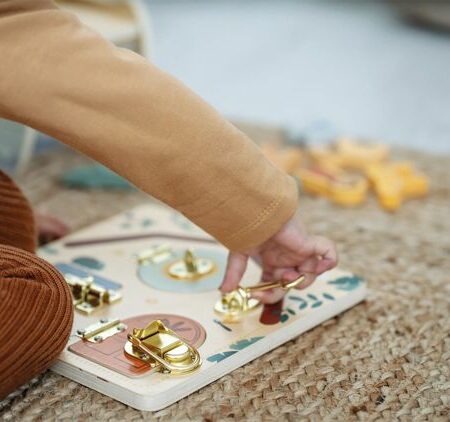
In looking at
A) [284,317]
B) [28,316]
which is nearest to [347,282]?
[284,317]

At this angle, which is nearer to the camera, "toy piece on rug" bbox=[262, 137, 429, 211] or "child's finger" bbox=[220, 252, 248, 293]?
"child's finger" bbox=[220, 252, 248, 293]

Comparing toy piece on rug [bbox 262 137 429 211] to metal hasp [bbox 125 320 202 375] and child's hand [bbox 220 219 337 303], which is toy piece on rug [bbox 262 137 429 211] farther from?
metal hasp [bbox 125 320 202 375]

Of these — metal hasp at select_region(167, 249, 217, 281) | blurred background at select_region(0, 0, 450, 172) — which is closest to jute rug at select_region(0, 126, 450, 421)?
metal hasp at select_region(167, 249, 217, 281)

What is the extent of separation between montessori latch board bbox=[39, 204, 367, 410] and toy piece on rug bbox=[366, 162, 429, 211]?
29cm

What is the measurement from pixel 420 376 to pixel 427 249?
0.98 feet

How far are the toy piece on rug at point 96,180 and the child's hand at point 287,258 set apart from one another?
0.44 m

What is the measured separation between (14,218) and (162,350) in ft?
0.72

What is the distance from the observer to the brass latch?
80cm

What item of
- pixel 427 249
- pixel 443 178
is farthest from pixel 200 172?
pixel 443 178

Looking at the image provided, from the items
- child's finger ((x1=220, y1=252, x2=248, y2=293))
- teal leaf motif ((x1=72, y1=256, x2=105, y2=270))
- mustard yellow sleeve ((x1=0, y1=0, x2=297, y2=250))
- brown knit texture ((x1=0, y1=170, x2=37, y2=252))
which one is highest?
mustard yellow sleeve ((x1=0, y1=0, x2=297, y2=250))

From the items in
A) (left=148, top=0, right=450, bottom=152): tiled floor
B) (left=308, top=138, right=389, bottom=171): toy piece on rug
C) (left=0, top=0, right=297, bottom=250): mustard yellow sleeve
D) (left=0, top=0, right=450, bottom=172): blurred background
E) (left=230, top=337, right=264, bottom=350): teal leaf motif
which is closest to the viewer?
(left=0, top=0, right=297, bottom=250): mustard yellow sleeve

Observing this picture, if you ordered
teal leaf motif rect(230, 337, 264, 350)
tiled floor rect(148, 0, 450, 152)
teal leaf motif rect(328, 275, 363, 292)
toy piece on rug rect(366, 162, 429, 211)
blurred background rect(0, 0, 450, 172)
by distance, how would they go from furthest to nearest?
tiled floor rect(148, 0, 450, 152) → blurred background rect(0, 0, 450, 172) → toy piece on rug rect(366, 162, 429, 211) → teal leaf motif rect(328, 275, 363, 292) → teal leaf motif rect(230, 337, 264, 350)

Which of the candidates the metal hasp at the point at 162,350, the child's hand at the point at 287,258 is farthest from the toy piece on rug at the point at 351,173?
the metal hasp at the point at 162,350

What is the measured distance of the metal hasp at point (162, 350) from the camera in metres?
0.75
